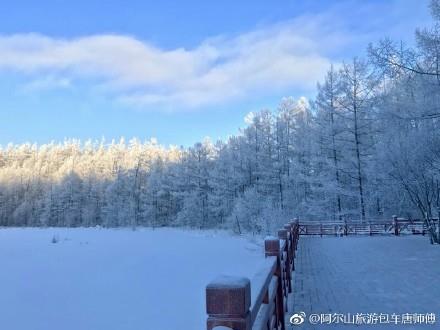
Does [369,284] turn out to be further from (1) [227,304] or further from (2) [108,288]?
(1) [227,304]

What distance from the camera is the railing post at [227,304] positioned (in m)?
1.96

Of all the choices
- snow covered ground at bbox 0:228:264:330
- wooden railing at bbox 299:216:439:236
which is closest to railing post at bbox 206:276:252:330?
snow covered ground at bbox 0:228:264:330

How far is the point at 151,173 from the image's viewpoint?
58500 millimetres

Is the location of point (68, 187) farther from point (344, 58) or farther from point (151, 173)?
point (344, 58)

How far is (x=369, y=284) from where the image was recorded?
26.8 ft

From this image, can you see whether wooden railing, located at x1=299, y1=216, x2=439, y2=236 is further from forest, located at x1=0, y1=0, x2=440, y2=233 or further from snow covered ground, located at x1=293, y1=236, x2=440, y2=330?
snow covered ground, located at x1=293, y1=236, x2=440, y2=330

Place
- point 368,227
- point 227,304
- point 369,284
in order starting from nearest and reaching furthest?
point 227,304 < point 369,284 < point 368,227

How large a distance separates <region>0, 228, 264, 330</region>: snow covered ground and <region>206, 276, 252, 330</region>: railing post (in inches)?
103

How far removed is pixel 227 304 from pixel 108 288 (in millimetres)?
Result: 9926

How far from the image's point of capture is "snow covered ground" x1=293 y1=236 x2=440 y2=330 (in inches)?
243

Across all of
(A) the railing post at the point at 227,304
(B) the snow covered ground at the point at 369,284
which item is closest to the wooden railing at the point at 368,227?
(B) the snow covered ground at the point at 369,284

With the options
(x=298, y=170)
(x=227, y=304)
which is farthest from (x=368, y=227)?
(x=227, y=304)

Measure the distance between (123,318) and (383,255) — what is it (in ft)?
29.2

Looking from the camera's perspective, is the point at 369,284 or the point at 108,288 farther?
the point at 108,288
